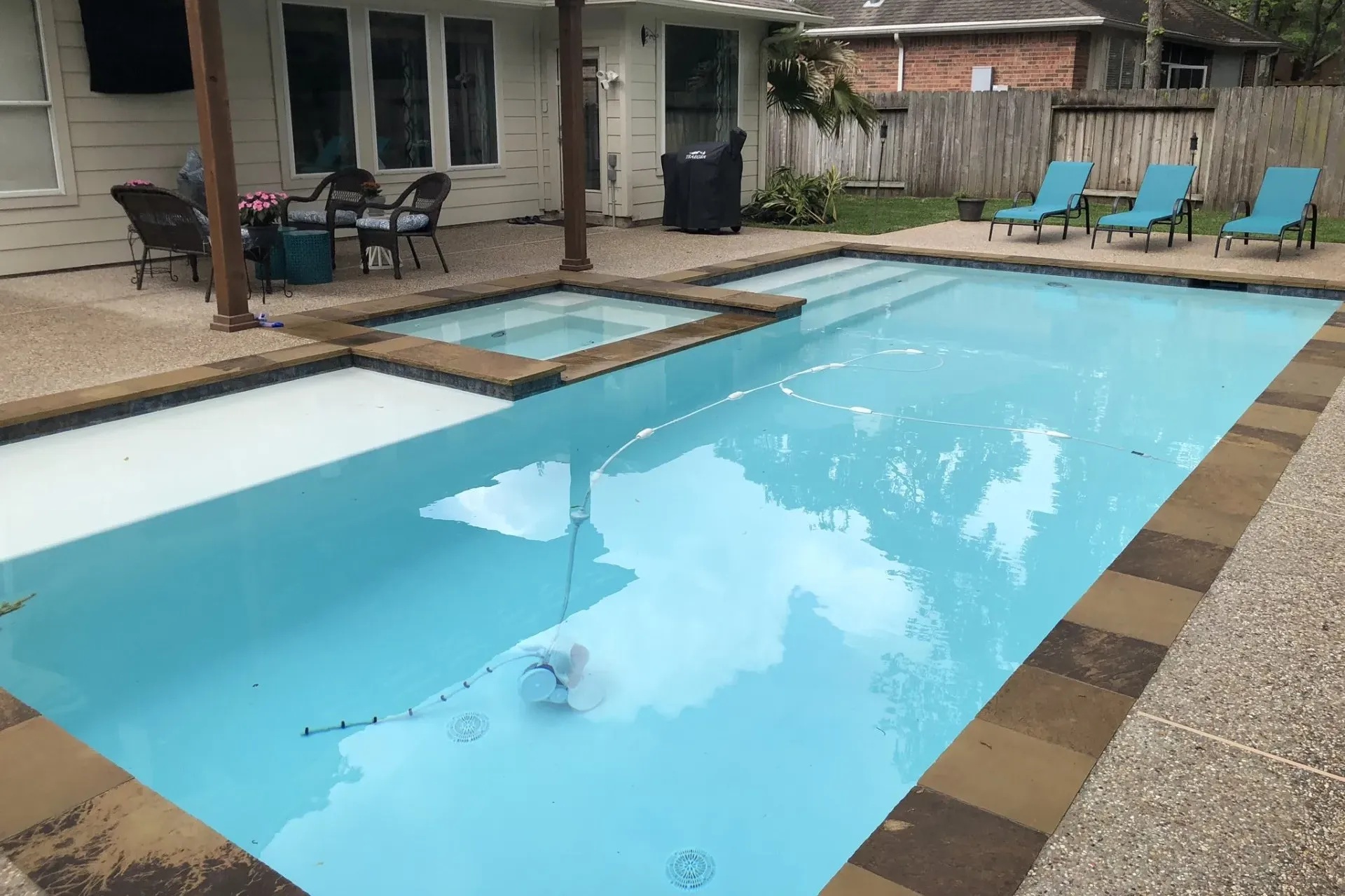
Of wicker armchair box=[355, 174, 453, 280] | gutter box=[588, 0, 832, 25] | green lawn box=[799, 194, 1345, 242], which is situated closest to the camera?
wicker armchair box=[355, 174, 453, 280]

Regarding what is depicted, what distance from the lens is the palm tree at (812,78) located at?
1298 centimetres

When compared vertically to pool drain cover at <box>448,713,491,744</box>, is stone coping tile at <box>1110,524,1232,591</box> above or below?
above

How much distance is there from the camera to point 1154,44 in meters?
16.2

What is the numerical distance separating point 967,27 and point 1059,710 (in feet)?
55.9

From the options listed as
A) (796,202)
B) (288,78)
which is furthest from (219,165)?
(796,202)

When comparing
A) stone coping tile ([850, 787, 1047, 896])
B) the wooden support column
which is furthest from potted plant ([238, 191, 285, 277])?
stone coping tile ([850, 787, 1047, 896])

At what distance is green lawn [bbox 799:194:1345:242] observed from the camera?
39.7ft

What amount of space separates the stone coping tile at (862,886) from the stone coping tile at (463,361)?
4044 mm

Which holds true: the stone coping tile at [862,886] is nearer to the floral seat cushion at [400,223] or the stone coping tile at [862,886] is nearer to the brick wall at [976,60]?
the floral seat cushion at [400,223]

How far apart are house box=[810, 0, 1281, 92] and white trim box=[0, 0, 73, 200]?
476 inches

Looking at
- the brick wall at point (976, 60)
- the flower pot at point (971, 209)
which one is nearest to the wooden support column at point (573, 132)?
the flower pot at point (971, 209)

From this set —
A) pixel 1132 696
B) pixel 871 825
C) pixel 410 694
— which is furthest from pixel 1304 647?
pixel 410 694

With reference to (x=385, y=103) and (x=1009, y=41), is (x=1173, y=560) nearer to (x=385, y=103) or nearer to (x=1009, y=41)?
(x=385, y=103)

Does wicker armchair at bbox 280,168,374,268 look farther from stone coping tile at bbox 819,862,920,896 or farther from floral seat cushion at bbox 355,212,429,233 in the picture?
stone coping tile at bbox 819,862,920,896
